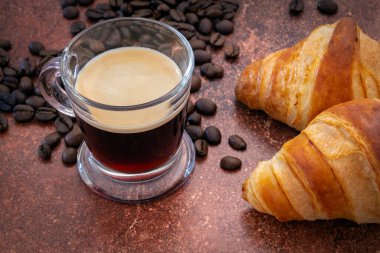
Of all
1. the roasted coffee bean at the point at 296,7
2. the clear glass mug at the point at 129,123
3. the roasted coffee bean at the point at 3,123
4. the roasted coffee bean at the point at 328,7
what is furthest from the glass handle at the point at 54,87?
the roasted coffee bean at the point at 328,7

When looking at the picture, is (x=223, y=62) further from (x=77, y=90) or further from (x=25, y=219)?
(x=25, y=219)

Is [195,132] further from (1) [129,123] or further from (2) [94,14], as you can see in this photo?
(2) [94,14]

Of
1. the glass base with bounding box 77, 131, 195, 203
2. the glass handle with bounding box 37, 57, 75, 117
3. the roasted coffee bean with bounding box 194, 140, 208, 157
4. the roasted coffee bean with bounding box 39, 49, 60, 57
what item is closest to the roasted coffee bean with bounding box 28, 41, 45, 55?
the roasted coffee bean with bounding box 39, 49, 60, 57

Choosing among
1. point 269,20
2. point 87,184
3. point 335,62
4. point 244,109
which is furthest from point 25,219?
point 269,20

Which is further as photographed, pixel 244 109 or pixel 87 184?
pixel 244 109

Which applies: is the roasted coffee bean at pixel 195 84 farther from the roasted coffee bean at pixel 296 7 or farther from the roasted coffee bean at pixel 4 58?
the roasted coffee bean at pixel 4 58
